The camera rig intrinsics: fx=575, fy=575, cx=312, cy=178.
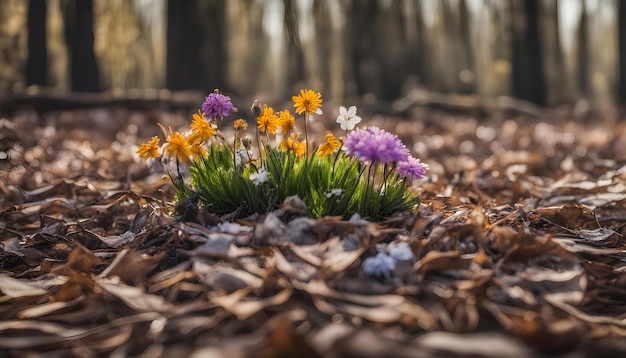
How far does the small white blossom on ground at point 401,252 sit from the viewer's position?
158 cm

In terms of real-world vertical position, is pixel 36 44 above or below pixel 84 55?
above

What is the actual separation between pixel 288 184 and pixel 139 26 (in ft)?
48.1

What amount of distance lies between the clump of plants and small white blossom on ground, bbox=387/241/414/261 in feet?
0.96

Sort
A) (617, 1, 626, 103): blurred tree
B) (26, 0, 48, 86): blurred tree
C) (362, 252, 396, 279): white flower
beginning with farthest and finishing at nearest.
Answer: (617, 1, 626, 103): blurred tree
(26, 0, 48, 86): blurred tree
(362, 252, 396, 279): white flower

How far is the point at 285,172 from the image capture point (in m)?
2.01

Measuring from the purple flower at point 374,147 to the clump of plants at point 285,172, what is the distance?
0.09m

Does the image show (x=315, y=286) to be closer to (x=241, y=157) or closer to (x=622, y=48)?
(x=241, y=157)

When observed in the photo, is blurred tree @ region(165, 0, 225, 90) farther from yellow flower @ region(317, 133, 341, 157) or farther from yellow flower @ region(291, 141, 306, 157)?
yellow flower @ region(317, 133, 341, 157)

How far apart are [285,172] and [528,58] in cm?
1051

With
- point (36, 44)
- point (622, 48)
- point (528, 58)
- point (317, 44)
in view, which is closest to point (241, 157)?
point (36, 44)

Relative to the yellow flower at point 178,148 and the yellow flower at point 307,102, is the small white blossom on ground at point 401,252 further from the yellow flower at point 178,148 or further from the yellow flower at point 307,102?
the yellow flower at point 178,148

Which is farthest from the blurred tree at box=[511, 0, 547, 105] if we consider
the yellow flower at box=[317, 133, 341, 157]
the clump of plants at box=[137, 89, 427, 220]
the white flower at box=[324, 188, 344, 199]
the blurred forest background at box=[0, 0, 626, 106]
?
the white flower at box=[324, 188, 344, 199]

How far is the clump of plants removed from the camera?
6.32 ft

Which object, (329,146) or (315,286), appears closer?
(315,286)
